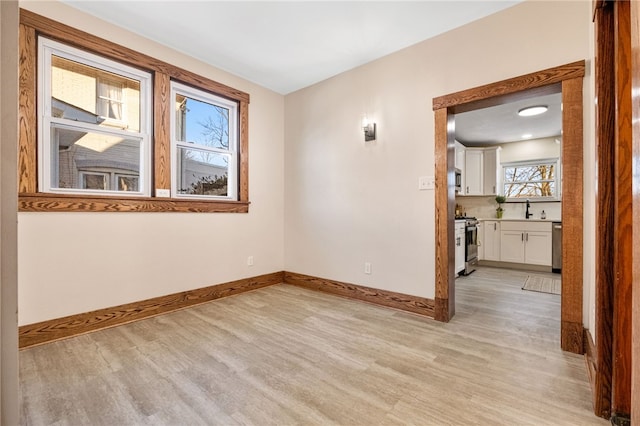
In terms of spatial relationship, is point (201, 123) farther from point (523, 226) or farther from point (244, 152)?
point (523, 226)

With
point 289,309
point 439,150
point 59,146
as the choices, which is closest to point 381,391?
point 289,309

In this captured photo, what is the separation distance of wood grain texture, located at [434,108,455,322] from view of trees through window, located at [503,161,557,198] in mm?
4290

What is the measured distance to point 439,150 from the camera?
8.79ft

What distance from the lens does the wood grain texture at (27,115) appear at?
2109mm

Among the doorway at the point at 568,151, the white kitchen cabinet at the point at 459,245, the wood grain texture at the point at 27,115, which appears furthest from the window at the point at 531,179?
the wood grain texture at the point at 27,115

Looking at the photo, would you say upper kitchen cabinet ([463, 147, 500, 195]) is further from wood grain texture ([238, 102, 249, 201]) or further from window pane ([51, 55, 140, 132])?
window pane ([51, 55, 140, 132])

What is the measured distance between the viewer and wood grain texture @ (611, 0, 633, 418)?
128cm

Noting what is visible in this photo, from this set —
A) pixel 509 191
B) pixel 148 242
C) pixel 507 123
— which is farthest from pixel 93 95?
pixel 509 191

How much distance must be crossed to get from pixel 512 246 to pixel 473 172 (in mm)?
1607

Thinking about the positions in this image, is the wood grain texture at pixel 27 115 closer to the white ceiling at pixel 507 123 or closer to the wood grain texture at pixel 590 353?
the wood grain texture at pixel 590 353

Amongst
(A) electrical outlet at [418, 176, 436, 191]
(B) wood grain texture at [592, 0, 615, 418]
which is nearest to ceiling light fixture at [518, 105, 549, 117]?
(A) electrical outlet at [418, 176, 436, 191]

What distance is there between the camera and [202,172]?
11.1 ft

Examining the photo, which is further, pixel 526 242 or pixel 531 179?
pixel 531 179

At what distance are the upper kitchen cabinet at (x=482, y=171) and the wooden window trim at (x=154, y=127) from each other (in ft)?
14.9
